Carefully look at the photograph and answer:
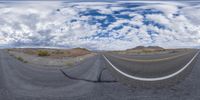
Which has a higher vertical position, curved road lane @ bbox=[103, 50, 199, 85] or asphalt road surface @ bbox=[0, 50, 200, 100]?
curved road lane @ bbox=[103, 50, 199, 85]

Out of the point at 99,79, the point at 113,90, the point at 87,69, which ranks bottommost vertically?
the point at 99,79

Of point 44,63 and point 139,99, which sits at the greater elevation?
point 139,99

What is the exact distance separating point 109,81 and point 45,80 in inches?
1051

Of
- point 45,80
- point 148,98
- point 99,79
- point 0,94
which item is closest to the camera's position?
point 0,94

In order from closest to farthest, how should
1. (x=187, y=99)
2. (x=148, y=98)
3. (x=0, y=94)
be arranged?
(x=0, y=94) < (x=187, y=99) < (x=148, y=98)

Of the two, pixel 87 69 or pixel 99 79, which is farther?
pixel 99 79

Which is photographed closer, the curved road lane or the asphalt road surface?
the curved road lane

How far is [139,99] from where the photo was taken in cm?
8344

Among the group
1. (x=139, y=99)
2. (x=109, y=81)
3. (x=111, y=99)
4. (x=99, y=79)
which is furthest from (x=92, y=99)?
(x=99, y=79)

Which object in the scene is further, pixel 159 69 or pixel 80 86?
pixel 159 69

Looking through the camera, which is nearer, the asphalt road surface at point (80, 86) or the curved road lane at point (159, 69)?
the curved road lane at point (159, 69)

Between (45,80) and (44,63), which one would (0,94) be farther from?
(44,63)

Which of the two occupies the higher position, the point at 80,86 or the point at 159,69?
the point at 159,69

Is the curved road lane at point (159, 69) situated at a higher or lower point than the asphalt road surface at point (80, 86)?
higher
